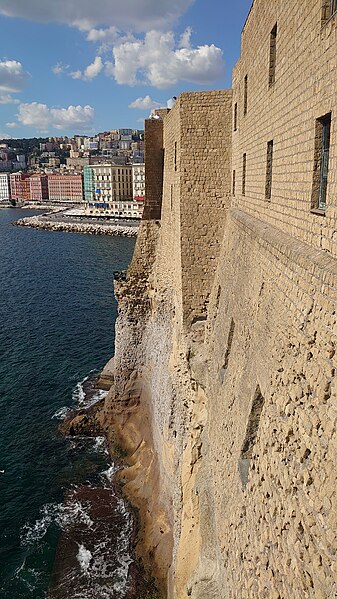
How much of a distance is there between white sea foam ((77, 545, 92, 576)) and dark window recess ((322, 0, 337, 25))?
19.1 m

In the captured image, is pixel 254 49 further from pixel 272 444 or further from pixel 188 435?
pixel 188 435

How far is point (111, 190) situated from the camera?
422ft

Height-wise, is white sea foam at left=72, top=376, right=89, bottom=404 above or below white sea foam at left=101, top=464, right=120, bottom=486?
above

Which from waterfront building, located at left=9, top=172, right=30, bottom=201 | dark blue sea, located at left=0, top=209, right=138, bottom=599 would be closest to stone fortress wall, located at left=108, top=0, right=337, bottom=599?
dark blue sea, located at left=0, top=209, right=138, bottom=599

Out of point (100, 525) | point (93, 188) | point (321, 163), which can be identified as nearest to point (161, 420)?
point (100, 525)

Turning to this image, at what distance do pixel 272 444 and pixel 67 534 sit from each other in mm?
16175

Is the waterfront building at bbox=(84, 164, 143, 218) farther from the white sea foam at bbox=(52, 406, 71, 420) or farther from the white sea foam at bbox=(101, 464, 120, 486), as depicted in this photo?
the white sea foam at bbox=(101, 464, 120, 486)

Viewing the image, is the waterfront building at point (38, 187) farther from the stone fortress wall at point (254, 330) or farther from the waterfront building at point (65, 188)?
the stone fortress wall at point (254, 330)

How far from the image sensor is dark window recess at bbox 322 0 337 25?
6512 mm

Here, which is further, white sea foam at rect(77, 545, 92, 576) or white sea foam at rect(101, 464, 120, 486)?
white sea foam at rect(101, 464, 120, 486)

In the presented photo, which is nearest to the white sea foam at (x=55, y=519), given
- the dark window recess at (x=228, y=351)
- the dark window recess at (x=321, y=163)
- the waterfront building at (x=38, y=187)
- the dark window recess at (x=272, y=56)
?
the dark window recess at (x=228, y=351)

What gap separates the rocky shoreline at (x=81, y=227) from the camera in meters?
96.6

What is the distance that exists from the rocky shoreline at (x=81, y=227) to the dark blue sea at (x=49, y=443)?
133 ft

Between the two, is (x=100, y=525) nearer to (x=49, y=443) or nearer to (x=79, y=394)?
(x=49, y=443)
